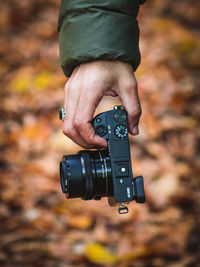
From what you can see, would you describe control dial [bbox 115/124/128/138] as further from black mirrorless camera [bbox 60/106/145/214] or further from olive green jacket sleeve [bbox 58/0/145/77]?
olive green jacket sleeve [bbox 58/0/145/77]

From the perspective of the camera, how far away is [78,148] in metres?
3.53

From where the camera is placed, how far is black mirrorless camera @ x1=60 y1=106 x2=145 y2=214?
1.69 m

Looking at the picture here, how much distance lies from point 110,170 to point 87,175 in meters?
Answer: 0.11

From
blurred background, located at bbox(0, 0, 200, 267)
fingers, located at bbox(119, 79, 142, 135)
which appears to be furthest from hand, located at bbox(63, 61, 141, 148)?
blurred background, located at bbox(0, 0, 200, 267)

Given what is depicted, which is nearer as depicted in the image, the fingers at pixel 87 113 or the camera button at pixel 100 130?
the fingers at pixel 87 113

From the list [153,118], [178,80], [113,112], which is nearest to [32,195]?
[153,118]

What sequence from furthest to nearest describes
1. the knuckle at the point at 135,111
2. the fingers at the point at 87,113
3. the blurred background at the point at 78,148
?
the blurred background at the point at 78,148
the knuckle at the point at 135,111
the fingers at the point at 87,113

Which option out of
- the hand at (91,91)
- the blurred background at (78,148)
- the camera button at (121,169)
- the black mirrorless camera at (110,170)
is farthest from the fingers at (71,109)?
the blurred background at (78,148)

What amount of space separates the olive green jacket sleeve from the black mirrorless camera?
10.4 inches

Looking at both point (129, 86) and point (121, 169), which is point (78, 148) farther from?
point (129, 86)

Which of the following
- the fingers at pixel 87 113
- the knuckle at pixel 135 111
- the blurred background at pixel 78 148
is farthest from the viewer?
the blurred background at pixel 78 148

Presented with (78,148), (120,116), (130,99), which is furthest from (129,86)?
(78,148)

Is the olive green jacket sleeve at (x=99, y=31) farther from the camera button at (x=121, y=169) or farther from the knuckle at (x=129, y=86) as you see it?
the camera button at (x=121, y=169)

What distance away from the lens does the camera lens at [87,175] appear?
171 centimetres
